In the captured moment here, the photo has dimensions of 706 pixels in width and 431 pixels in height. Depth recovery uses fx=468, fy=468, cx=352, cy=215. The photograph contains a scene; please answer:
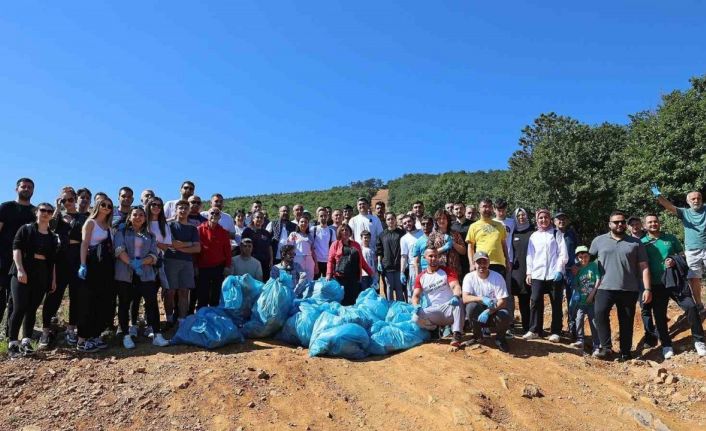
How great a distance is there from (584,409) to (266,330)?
11.8 ft

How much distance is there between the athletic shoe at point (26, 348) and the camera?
5.13 metres

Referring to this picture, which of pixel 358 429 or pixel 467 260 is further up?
pixel 467 260

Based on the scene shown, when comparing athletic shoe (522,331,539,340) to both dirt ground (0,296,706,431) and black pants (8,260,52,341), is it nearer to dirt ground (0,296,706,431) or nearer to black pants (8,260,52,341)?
dirt ground (0,296,706,431)

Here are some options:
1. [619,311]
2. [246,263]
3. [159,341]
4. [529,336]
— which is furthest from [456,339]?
[159,341]

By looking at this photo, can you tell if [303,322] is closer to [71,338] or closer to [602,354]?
[71,338]

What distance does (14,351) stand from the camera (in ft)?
16.7

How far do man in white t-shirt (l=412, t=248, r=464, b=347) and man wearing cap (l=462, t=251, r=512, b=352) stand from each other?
5.5 inches

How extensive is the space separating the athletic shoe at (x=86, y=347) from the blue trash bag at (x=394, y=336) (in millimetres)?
3188

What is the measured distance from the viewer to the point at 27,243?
5.09 meters

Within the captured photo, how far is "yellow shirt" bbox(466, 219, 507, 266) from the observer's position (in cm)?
607

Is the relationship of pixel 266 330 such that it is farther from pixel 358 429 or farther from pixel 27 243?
pixel 27 243

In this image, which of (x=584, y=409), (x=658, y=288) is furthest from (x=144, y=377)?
(x=658, y=288)

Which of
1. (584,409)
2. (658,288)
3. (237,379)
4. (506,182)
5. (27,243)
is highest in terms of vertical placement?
(506,182)

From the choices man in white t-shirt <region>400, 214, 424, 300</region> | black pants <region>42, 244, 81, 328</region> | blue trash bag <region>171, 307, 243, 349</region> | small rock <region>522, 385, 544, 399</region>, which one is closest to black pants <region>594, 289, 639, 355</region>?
small rock <region>522, 385, 544, 399</region>
